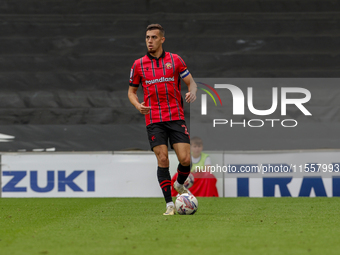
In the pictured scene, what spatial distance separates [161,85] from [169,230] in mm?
1697

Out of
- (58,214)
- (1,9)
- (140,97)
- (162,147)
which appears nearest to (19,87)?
(1,9)

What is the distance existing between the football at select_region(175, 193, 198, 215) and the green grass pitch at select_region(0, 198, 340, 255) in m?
0.10

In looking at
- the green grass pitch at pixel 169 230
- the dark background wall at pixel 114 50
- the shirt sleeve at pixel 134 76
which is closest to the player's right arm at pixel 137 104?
the shirt sleeve at pixel 134 76

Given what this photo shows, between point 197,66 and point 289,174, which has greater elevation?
point 197,66

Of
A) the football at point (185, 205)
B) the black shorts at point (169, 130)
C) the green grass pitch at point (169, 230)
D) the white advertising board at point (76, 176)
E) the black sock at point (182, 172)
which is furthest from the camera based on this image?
the white advertising board at point (76, 176)

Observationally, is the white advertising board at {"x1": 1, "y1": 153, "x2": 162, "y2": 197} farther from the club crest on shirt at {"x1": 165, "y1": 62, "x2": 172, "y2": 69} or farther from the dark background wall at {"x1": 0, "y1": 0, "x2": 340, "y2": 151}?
the club crest on shirt at {"x1": 165, "y1": 62, "x2": 172, "y2": 69}

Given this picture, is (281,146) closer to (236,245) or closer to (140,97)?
(140,97)

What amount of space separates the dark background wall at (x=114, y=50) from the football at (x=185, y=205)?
12.2ft

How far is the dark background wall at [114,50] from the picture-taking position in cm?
892

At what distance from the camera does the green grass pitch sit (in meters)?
3.20

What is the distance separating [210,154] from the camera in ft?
27.5

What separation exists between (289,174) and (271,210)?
2.50 metres

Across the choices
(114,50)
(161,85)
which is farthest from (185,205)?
(114,50)

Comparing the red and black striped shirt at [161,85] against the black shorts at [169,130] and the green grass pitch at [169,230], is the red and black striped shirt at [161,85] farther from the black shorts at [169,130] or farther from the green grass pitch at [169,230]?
the green grass pitch at [169,230]
